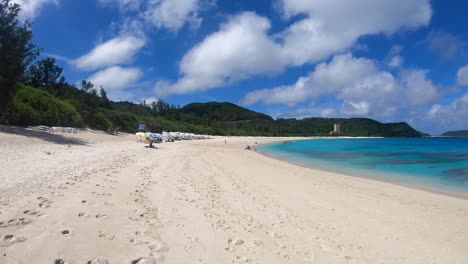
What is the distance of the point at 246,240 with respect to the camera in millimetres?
4875

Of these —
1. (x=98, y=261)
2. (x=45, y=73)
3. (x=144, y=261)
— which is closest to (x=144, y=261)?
(x=144, y=261)

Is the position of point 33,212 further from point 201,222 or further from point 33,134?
point 33,134

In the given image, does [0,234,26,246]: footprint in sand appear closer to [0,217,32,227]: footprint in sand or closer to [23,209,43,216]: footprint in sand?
[0,217,32,227]: footprint in sand

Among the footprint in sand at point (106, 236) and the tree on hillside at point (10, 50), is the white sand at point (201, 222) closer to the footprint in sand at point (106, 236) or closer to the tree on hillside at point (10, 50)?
the footprint in sand at point (106, 236)

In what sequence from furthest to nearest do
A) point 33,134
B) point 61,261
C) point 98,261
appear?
point 33,134
point 98,261
point 61,261

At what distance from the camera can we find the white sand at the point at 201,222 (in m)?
4.09

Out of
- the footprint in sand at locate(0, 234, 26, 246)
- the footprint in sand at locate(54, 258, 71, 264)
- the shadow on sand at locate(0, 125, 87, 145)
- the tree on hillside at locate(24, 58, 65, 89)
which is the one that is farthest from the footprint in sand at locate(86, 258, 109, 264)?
the tree on hillside at locate(24, 58, 65, 89)

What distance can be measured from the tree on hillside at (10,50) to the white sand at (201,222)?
39.3 feet

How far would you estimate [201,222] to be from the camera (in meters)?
5.58

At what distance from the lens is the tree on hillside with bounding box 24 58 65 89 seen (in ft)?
136

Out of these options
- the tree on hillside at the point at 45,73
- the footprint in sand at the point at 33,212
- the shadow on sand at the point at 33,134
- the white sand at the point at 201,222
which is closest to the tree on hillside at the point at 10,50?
the shadow on sand at the point at 33,134

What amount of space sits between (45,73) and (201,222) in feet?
161

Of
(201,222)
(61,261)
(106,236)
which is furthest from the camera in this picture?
(201,222)

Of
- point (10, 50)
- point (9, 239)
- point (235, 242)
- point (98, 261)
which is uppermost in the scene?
point (10, 50)
